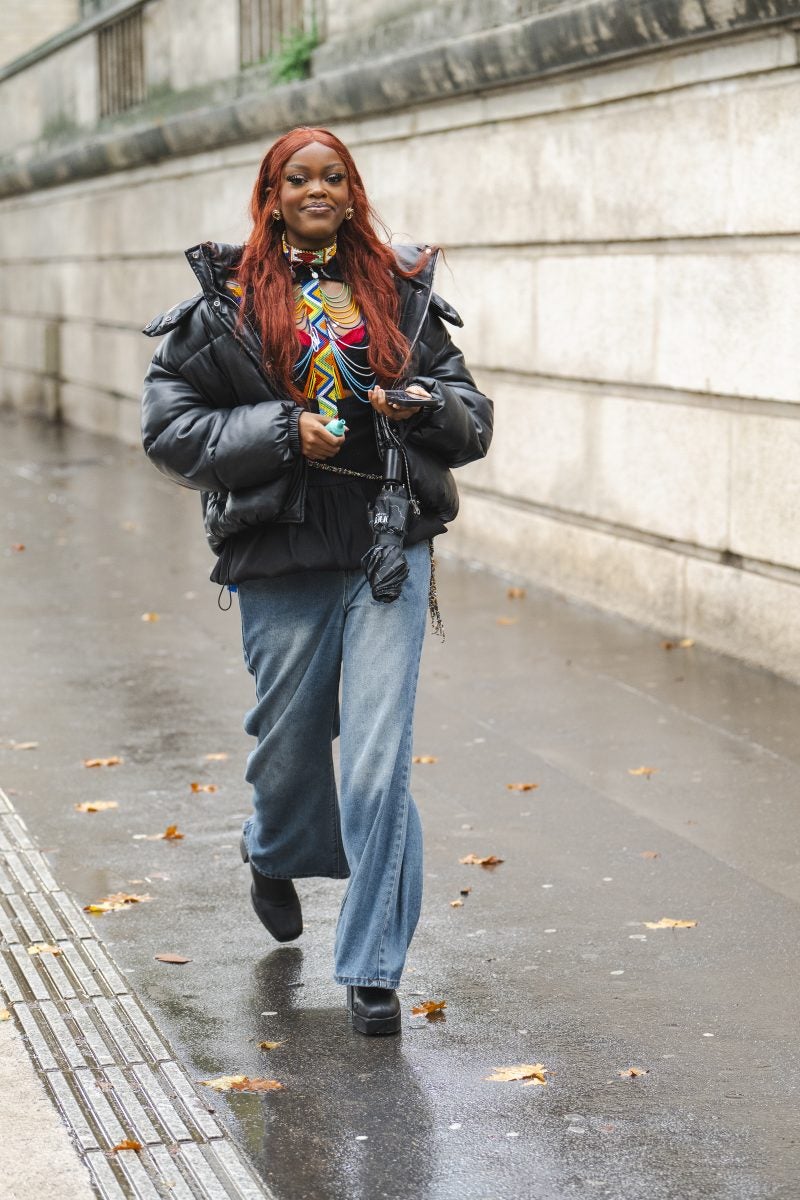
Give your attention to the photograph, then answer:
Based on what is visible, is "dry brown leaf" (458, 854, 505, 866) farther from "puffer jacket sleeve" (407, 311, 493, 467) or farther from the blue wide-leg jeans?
"puffer jacket sleeve" (407, 311, 493, 467)

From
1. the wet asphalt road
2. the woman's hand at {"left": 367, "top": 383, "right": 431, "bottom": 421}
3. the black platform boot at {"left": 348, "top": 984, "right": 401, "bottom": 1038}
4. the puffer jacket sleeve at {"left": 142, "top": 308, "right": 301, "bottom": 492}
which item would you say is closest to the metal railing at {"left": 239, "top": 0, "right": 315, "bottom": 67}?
the wet asphalt road

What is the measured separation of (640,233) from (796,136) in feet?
4.98

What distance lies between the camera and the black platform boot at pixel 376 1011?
4.46 m

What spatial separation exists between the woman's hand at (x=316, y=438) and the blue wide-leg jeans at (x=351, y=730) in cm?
33

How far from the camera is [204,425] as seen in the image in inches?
176

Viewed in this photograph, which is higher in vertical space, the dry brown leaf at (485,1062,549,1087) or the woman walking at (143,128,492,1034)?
the woman walking at (143,128,492,1034)

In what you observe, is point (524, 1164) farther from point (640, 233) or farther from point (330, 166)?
point (640, 233)

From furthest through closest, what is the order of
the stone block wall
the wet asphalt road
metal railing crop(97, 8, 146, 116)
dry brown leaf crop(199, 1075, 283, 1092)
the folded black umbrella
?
metal railing crop(97, 8, 146, 116)
the stone block wall
the folded black umbrella
dry brown leaf crop(199, 1075, 283, 1092)
the wet asphalt road

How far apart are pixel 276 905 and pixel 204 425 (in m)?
1.30

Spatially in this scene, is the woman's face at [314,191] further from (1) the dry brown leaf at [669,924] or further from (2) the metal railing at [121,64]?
(2) the metal railing at [121,64]

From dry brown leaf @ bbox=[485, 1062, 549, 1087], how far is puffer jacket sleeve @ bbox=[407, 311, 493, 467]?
4.51ft

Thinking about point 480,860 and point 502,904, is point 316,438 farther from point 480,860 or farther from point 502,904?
point 480,860

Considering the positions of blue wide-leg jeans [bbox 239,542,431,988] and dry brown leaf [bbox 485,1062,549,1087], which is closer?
dry brown leaf [bbox 485,1062,549,1087]

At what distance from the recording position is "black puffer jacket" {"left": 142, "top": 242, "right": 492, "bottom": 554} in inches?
173
